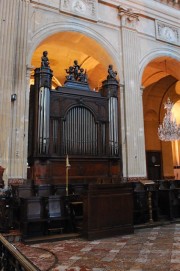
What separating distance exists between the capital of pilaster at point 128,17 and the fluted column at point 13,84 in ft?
11.7

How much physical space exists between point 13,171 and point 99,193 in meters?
2.74

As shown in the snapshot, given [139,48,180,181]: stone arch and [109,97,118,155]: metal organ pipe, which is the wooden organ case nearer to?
[109,97,118,155]: metal organ pipe

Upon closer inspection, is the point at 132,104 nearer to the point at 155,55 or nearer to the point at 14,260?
the point at 155,55

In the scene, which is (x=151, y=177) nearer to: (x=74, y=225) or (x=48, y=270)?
(x=74, y=225)

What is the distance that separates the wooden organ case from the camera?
7.25m

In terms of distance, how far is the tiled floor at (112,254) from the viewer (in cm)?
348

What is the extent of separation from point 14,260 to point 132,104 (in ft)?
26.2

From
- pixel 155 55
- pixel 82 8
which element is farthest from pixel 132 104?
pixel 82 8

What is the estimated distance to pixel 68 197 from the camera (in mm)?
5996

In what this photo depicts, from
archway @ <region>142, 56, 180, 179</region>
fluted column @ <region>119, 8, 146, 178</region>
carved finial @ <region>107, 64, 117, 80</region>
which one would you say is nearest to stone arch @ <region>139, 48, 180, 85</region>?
fluted column @ <region>119, 8, 146, 178</region>

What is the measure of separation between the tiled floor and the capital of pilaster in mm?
7665

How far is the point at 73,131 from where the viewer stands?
777 centimetres

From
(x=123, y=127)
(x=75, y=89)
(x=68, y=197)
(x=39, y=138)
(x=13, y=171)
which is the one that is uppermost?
(x=75, y=89)

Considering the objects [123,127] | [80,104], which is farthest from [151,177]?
[80,104]
